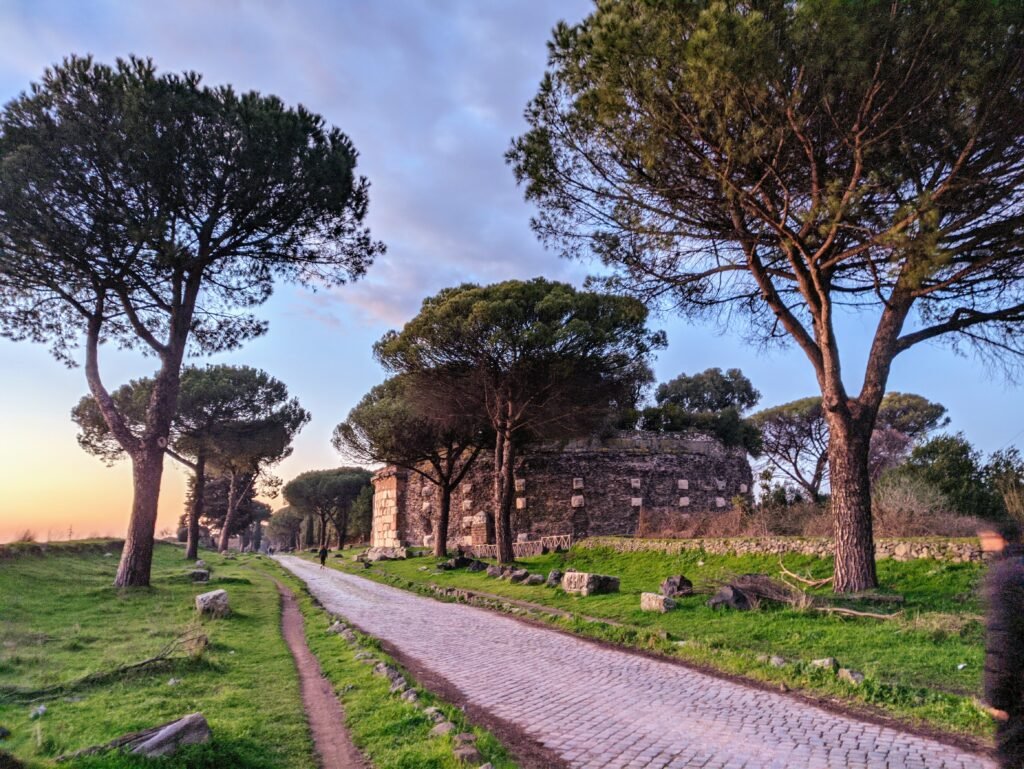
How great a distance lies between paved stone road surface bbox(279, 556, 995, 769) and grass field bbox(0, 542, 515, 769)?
0.76 metres

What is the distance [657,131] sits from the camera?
33.6 ft

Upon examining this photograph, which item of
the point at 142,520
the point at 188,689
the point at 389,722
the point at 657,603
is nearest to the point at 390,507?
the point at 142,520

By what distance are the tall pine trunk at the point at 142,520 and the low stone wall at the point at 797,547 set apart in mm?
12215

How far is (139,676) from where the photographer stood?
6250mm

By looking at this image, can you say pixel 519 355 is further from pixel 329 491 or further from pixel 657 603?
pixel 329 491

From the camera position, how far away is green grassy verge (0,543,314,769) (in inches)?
168

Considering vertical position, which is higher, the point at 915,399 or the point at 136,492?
the point at 915,399

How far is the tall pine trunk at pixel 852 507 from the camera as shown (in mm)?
9625

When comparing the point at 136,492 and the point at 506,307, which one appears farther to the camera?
the point at 506,307

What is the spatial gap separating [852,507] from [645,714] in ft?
20.2

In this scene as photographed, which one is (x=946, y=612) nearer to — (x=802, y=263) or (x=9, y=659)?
(x=802, y=263)

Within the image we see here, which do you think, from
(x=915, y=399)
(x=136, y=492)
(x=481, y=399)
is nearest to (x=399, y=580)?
(x=481, y=399)

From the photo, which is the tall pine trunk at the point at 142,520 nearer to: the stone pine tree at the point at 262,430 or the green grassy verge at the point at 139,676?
the green grassy verge at the point at 139,676

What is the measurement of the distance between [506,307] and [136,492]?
426 inches
